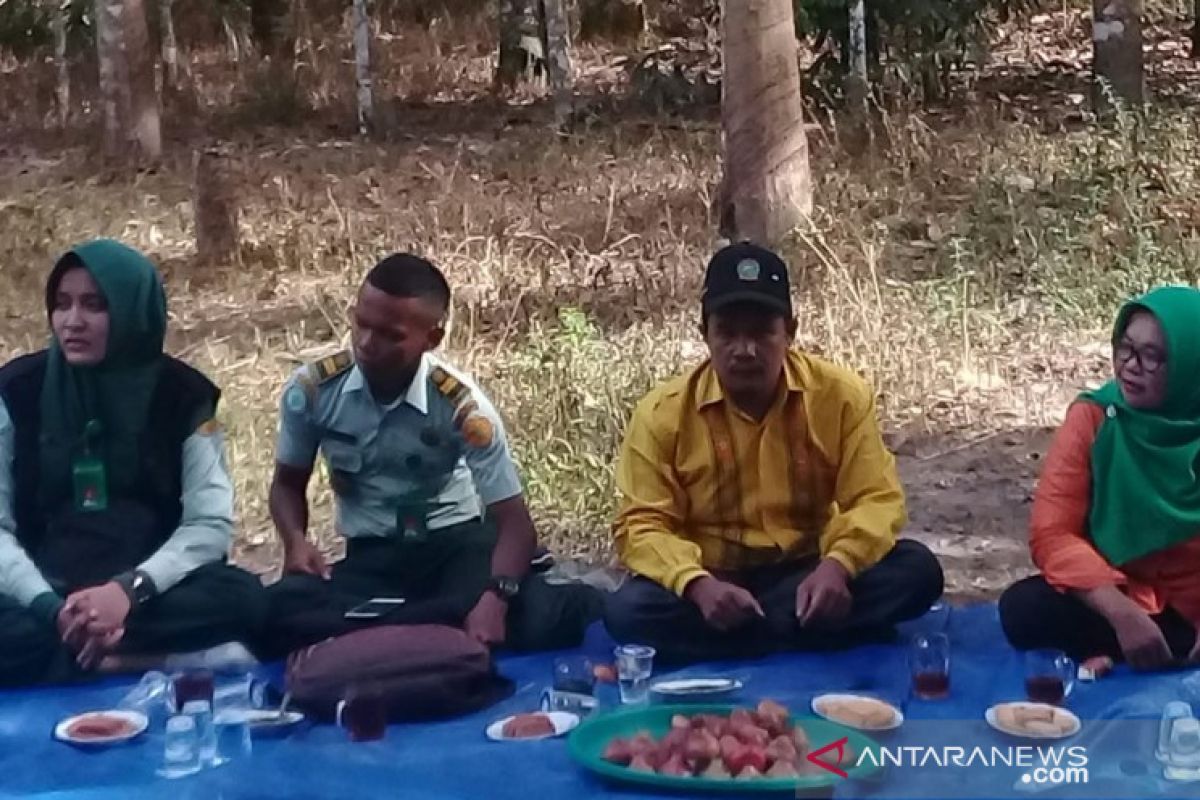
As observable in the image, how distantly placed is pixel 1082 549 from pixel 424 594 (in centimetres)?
150

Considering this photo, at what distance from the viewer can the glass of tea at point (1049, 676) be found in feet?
11.2

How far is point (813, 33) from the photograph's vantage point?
10484 mm

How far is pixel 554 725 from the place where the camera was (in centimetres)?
334

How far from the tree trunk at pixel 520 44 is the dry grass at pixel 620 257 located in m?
2.44

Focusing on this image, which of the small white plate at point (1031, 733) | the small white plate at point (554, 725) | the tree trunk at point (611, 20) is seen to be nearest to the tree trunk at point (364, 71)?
the tree trunk at point (611, 20)

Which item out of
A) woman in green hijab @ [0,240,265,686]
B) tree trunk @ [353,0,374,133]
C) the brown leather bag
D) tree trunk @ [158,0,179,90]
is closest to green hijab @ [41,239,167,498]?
woman in green hijab @ [0,240,265,686]

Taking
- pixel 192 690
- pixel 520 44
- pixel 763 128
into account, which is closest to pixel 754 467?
pixel 192 690

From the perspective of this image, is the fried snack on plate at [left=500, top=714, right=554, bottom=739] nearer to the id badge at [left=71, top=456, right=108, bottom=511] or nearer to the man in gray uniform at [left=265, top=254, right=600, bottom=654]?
the man in gray uniform at [left=265, top=254, right=600, bottom=654]

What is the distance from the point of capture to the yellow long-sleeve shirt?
3.79 m

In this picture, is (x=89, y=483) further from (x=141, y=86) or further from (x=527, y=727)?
(x=141, y=86)

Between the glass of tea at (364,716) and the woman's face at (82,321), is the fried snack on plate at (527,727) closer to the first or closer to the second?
the glass of tea at (364,716)

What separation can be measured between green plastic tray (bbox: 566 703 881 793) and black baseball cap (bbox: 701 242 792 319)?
860 millimetres

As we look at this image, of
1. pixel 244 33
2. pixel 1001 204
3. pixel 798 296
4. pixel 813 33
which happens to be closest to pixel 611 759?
pixel 798 296

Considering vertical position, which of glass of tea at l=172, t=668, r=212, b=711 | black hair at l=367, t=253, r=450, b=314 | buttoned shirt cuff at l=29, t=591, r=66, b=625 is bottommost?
glass of tea at l=172, t=668, r=212, b=711
